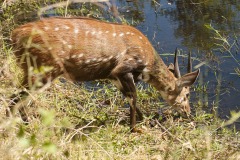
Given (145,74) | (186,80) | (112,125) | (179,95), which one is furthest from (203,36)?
(112,125)

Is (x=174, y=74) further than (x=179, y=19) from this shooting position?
No

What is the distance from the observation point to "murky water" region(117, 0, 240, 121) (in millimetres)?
6996

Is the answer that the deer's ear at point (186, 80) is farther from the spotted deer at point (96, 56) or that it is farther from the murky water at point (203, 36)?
the murky water at point (203, 36)

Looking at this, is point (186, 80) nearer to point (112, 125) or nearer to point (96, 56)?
point (112, 125)

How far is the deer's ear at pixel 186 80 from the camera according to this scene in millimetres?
6246

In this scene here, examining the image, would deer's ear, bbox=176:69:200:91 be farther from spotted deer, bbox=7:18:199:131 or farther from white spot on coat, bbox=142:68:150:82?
white spot on coat, bbox=142:68:150:82

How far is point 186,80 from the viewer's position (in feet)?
20.9

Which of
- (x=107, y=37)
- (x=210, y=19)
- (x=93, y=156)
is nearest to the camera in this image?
(x=93, y=156)

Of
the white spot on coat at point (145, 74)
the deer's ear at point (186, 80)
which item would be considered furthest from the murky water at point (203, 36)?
the white spot on coat at point (145, 74)

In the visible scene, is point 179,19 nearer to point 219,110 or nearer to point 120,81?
point 219,110

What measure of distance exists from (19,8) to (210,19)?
3657mm

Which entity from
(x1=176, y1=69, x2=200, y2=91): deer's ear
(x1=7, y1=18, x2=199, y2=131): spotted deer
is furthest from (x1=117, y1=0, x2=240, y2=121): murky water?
(x1=7, y1=18, x2=199, y2=131): spotted deer

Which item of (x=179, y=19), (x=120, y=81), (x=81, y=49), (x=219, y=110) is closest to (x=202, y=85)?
(x=219, y=110)

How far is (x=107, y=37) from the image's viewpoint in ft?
18.5
